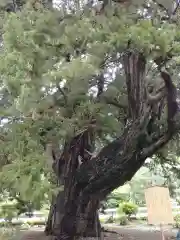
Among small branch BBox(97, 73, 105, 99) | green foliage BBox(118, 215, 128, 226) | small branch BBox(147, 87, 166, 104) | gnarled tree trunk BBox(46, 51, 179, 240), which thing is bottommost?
green foliage BBox(118, 215, 128, 226)

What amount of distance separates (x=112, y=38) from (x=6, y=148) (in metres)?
1.94

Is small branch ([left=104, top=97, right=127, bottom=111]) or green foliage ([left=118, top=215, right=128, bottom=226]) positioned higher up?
small branch ([left=104, top=97, right=127, bottom=111])

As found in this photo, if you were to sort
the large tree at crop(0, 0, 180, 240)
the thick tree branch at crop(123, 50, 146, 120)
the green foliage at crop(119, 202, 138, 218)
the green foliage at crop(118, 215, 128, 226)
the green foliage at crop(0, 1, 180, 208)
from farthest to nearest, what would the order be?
the green foliage at crop(119, 202, 138, 218) < the green foliage at crop(118, 215, 128, 226) < the thick tree branch at crop(123, 50, 146, 120) < the large tree at crop(0, 0, 180, 240) < the green foliage at crop(0, 1, 180, 208)

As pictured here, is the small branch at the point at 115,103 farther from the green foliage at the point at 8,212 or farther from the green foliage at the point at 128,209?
the green foliage at the point at 128,209

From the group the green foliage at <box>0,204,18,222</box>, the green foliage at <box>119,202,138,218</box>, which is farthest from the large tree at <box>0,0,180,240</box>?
the green foliage at <box>119,202,138,218</box>

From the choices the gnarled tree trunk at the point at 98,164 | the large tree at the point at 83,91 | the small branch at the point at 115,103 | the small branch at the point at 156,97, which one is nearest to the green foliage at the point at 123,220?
the gnarled tree trunk at the point at 98,164

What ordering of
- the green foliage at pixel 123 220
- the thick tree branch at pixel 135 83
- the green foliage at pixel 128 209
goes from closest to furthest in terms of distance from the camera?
the thick tree branch at pixel 135 83 < the green foliage at pixel 123 220 < the green foliage at pixel 128 209

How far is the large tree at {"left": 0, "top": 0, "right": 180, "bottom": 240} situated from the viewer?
359 centimetres

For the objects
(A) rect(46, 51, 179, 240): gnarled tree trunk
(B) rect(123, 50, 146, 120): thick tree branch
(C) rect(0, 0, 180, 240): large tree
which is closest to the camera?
(C) rect(0, 0, 180, 240): large tree

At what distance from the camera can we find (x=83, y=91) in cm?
429

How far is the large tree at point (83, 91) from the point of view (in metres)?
3.59

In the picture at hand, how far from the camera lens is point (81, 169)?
19.0 ft

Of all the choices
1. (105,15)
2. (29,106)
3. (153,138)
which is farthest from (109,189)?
(105,15)

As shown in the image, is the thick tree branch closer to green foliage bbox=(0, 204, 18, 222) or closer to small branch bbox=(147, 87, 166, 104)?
small branch bbox=(147, 87, 166, 104)
